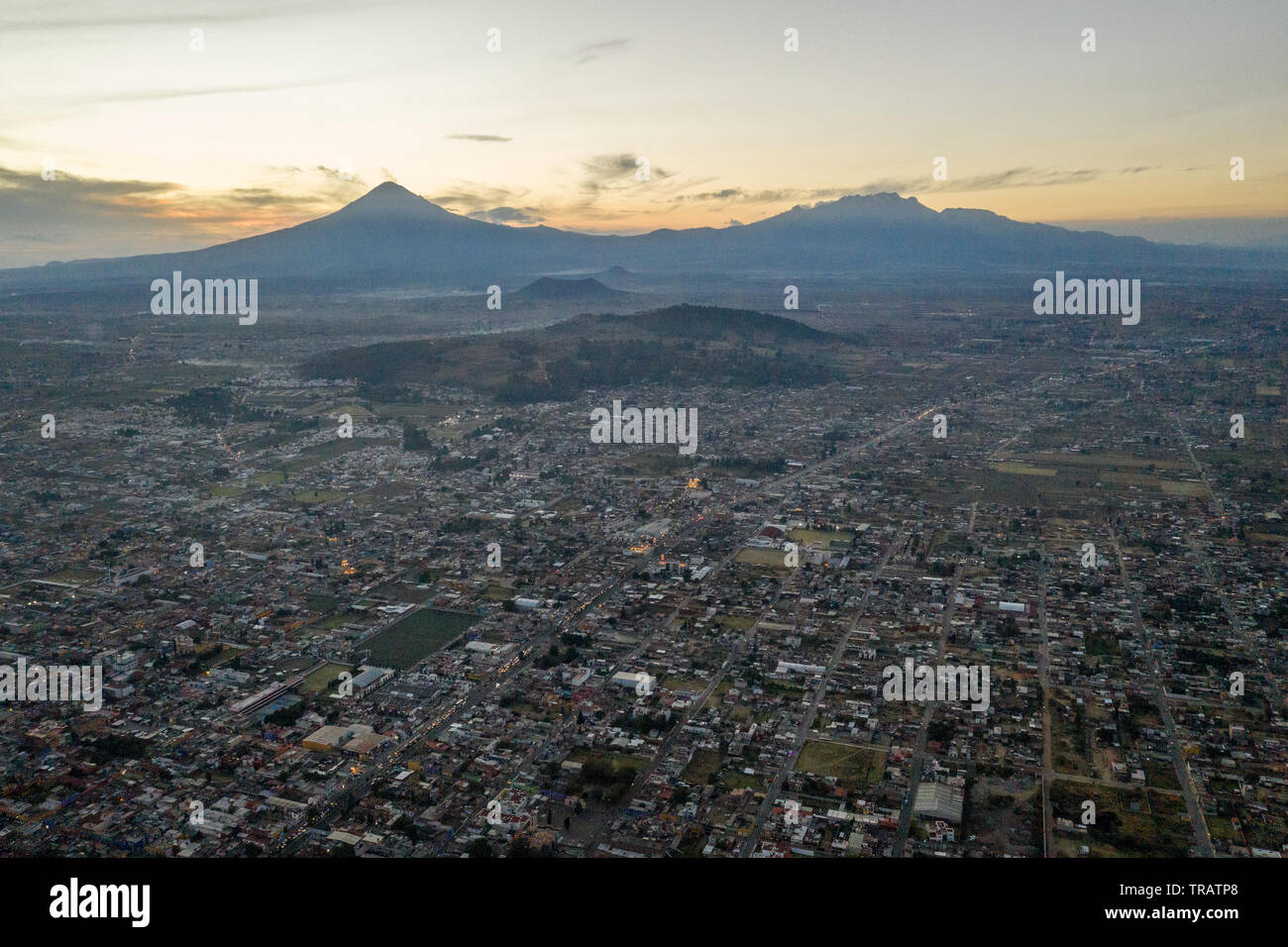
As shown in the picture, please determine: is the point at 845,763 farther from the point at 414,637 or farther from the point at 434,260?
the point at 434,260

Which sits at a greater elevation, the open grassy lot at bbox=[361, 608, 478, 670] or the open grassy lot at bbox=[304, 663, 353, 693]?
the open grassy lot at bbox=[361, 608, 478, 670]

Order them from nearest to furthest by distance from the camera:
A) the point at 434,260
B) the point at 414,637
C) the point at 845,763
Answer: the point at 845,763 < the point at 414,637 < the point at 434,260

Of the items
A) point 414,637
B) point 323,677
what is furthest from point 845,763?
point 323,677

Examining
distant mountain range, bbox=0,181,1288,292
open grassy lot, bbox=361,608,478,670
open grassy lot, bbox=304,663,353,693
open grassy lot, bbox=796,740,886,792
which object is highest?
distant mountain range, bbox=0,181,1288,292

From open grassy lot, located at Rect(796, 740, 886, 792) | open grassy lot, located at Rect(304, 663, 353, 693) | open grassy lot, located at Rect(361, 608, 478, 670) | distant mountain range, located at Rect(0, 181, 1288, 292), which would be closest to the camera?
open grassy lot, located at Rect(796, 740, 886, 792)

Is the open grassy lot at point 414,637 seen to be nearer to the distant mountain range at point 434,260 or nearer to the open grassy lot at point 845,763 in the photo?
the open grassy lot at point 845,763

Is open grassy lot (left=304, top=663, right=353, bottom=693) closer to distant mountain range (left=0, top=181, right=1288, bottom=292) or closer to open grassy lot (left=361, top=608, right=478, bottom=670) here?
open grassy lot (left=361, top=608, right=478, bottom=670)

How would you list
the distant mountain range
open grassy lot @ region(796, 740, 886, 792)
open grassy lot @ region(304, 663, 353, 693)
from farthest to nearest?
the distant mountain range, open grassy lot @ region(304, 663, 353, 693), open grassy lot @ region(796, 740, 886, 792)

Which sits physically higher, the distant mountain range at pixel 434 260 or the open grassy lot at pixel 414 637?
the distant mountain range at pixel 434 260

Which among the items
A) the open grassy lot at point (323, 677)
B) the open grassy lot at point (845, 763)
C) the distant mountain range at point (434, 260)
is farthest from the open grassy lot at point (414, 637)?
the distant mountain range at point (434, 260)

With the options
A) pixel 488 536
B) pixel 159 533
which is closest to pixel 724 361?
pixel 488 536

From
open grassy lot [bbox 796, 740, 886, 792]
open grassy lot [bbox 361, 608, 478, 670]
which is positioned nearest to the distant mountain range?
open grassy lot [bbox 361, 608, 478, 670]
